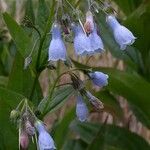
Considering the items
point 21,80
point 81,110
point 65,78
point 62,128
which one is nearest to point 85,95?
point 81,110

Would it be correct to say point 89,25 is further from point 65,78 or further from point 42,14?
point 65,78

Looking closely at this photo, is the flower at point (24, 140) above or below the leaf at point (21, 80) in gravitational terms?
below

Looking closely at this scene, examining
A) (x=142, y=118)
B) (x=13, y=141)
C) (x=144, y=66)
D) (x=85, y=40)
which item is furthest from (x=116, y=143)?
(x=85, y=40)

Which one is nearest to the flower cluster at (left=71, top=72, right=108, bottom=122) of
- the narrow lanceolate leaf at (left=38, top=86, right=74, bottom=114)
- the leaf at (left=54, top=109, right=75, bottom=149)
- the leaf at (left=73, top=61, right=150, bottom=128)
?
the narrow lanceolate leaf at (left=38, top=86, right=74, bottom=114)

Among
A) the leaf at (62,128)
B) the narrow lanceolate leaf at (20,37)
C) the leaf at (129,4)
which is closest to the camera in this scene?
the narrow lanceolate leaf at (20,37)

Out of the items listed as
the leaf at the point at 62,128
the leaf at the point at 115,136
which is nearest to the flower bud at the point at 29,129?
the leaf at the point at 62,128

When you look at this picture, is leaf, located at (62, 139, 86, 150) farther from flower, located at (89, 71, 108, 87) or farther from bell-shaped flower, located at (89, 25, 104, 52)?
bell-shaped flower, located at (89, 25, 104, 52)

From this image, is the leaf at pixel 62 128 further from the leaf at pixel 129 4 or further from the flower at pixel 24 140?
the flower at pixel 24 140
